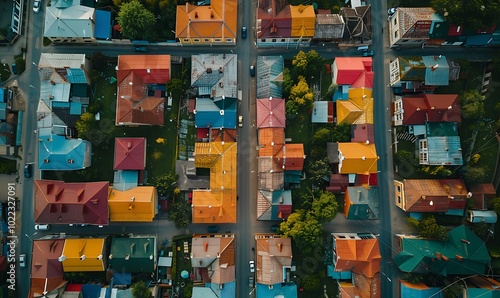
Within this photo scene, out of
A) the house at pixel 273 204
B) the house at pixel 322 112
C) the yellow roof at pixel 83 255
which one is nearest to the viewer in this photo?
the yellow roof at pixel 83 255

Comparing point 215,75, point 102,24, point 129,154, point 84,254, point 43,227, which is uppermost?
point 102,24

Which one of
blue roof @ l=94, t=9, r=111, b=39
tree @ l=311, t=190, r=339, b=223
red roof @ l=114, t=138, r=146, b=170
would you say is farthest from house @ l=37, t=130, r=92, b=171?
tree @ l=311, t=190, r=339, b=223

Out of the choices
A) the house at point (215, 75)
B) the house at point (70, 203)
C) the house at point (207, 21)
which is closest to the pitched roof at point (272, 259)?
the house at point (215, 75)

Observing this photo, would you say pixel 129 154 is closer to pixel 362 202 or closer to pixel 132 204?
pixel 132 204

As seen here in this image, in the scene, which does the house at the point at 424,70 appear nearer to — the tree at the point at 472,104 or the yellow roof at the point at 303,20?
the tree at the point at 472,104

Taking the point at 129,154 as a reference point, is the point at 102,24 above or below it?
above

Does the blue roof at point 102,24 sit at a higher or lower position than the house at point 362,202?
higher

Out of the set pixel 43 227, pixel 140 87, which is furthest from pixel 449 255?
pixel 43 227

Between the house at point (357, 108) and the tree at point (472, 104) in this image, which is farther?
the house at point (357, 108)
